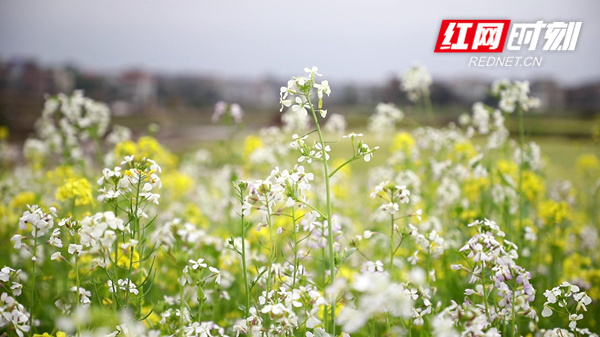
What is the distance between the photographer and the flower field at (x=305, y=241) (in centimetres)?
159

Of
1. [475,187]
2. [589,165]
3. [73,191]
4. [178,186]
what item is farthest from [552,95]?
[73,191]

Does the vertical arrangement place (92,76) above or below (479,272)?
above

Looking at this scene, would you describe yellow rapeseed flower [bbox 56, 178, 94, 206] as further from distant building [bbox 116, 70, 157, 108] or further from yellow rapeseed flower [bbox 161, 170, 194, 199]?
distant building [bbox 116, 70, 157, 108]

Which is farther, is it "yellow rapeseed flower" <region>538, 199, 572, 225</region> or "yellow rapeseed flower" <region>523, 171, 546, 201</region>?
"yellow rapeseed flower" <region>523, 171, 546, 201</region>

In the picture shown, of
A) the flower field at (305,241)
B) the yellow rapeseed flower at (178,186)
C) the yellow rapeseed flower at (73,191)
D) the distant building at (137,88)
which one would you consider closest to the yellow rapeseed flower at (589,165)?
the flower field at (305,241)

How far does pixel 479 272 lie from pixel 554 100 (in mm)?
7885

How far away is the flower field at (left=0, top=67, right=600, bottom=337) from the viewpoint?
5.23 feet

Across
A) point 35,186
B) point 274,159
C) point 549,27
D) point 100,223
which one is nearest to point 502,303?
point 100,223

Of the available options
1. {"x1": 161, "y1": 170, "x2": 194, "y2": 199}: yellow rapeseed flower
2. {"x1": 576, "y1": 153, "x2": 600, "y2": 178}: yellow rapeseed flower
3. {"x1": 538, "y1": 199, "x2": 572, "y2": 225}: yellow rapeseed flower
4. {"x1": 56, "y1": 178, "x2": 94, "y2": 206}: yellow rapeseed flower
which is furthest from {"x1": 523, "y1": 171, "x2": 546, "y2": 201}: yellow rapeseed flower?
{"x1": 161, "y1": 170, "x2": 194, "y2": 199}: yellow rapeseed flower

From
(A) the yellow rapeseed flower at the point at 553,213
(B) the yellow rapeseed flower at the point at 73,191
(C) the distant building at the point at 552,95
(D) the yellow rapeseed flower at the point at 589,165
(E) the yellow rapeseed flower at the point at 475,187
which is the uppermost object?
(C) the distant building at the point at 552,95

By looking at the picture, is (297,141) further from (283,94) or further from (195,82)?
(195,82)

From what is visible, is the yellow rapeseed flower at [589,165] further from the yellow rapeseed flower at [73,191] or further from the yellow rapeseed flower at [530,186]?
the yellow rapeseed flower at [73,191]

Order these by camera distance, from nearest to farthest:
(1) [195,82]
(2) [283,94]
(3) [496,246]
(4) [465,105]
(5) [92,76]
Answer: (3) [496,246], (2) [283,94], (4) [465,105], (5) [92,76], (1) [195,82]

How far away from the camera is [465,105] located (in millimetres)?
8086
